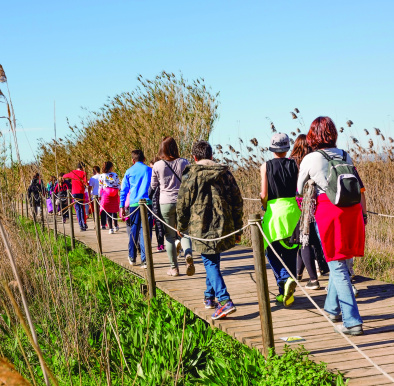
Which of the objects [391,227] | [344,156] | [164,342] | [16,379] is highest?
[344,156]

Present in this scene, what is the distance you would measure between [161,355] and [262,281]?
6.12ft

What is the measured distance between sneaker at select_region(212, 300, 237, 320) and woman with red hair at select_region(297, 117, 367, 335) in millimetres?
983

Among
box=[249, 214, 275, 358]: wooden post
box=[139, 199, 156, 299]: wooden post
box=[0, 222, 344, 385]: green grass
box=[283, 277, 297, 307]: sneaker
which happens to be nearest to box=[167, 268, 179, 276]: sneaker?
box=[0, 222, 344, 385]: green grass

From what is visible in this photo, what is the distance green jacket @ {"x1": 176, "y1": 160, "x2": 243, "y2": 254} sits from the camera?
16.3 feet

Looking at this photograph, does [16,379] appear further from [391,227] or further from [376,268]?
[391,227]

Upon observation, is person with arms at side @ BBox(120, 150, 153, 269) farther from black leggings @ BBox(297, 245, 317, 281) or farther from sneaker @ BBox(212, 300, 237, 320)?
sneaker @ BBox(212, 300, 237, 320)

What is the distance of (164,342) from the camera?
5.51 metres

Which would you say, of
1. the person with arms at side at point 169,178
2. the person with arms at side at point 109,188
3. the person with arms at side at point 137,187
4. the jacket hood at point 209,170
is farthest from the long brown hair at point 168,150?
the person with arms at side at point 109,188

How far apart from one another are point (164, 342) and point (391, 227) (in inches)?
199

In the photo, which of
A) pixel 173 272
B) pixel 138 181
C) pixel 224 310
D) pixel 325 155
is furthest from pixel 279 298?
pixel 138 181

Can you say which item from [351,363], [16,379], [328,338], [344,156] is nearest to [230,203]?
[344,156]

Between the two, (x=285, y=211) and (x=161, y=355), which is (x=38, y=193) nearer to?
(x=161, y=355)

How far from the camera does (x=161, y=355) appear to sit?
5219mm

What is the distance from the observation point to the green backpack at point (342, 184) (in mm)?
4043
